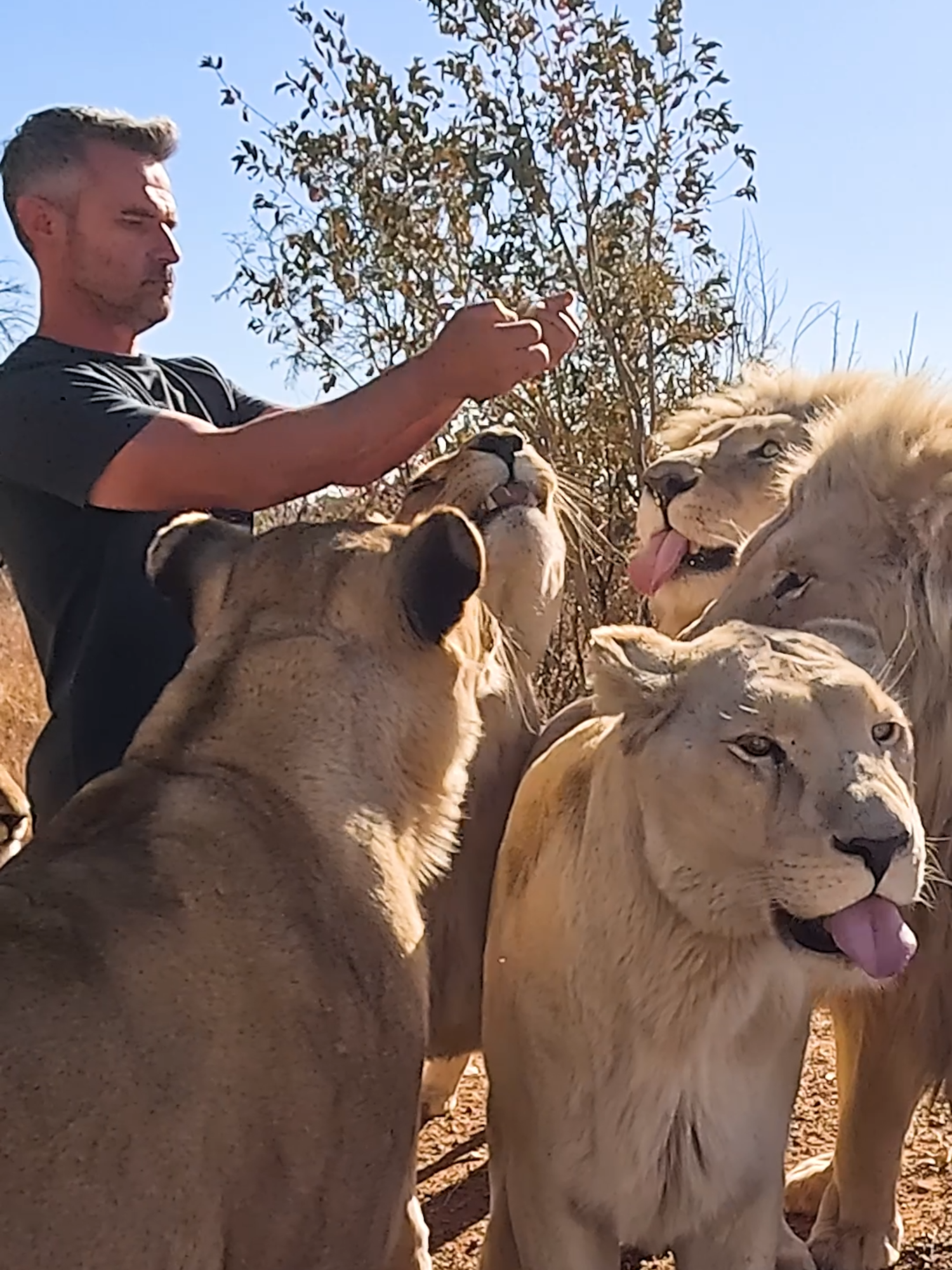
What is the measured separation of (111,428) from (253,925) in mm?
1121

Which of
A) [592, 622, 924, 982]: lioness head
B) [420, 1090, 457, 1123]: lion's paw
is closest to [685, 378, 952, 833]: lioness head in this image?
[592, 622, 924, 982]: lioness head

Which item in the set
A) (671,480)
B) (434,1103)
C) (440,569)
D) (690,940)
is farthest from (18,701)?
(690,940)

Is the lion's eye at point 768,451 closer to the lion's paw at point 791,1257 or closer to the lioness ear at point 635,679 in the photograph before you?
the lioness ear at point 635,679

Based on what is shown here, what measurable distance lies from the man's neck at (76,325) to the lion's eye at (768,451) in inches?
70.0

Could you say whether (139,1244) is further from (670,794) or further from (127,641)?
(127,641)

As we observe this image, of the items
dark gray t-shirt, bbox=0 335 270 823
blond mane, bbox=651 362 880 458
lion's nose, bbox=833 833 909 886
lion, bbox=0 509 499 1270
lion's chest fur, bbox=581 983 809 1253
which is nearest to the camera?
lion, bbox=0 509 499 1270

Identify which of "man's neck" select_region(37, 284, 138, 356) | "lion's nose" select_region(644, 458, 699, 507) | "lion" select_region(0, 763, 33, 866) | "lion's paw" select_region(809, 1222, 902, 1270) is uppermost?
"man's neck" select_region(37, 284, 138, 356)

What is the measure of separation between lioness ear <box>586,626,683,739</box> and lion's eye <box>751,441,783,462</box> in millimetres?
1587

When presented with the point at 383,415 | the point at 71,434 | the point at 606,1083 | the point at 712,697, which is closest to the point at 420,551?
the point at 383,415

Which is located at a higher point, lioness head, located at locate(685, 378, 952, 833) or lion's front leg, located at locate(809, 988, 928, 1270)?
lioness head, located at locate(685, 378, 952, 833)

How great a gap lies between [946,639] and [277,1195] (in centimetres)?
176

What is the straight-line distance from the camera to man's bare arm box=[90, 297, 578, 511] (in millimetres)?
3287

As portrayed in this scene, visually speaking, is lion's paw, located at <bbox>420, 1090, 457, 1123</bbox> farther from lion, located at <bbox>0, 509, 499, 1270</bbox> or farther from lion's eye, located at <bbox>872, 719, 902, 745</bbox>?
lion's eye, located at <bbox>872, 719, 902, 745</bbox>

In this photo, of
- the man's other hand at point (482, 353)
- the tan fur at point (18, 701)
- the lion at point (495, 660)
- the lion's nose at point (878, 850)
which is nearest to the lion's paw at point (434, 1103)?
the lion at point (495, 660)
